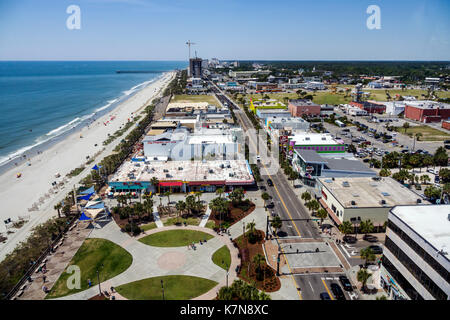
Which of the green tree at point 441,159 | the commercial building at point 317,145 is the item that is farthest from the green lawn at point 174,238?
the green tree at point 441,159

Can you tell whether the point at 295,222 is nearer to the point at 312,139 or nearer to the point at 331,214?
the point at 331,214

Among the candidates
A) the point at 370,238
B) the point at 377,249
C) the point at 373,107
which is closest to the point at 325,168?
the point at 370,238

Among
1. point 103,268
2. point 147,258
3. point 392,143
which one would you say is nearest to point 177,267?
point 147,258

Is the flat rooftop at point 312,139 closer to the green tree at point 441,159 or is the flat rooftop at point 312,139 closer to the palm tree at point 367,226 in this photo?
the green tree at point 441,159
